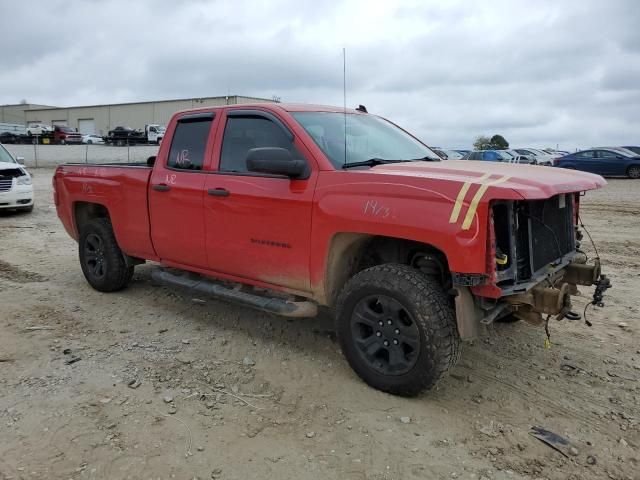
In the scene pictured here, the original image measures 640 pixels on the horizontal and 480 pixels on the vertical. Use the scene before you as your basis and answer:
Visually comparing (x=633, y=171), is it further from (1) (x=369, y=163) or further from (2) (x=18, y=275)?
(2) (x=18, y=275)

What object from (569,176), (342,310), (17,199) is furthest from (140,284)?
(17,199)

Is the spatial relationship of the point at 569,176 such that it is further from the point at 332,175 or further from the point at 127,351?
the point at 127,351

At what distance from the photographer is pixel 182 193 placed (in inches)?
189

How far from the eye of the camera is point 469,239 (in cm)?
315

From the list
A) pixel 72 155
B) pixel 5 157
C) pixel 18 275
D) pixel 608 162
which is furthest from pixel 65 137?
pixel 18 275

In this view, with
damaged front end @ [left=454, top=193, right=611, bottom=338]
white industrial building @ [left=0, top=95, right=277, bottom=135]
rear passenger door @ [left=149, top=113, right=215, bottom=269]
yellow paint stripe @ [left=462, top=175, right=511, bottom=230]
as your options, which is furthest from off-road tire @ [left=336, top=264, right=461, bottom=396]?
white industrial building @ [left=0, top=95, right=277, bottom=135]

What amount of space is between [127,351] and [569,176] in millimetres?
3568

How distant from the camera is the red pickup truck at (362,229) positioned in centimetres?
331

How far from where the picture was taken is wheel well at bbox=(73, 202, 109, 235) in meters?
6.29

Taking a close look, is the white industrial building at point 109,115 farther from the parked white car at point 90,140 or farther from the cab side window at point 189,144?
the cab side window at point 189,144

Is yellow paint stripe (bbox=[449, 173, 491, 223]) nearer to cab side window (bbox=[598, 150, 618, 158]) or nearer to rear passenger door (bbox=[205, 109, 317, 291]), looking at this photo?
rear passenger door (bbox=[205, 109, 317, 291])

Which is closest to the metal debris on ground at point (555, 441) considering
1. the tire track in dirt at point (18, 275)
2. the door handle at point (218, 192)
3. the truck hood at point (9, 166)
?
the door handle at point (218, 192)

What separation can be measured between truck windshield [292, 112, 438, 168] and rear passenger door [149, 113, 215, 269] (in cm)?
102

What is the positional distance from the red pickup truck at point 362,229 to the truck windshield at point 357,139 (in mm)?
18
